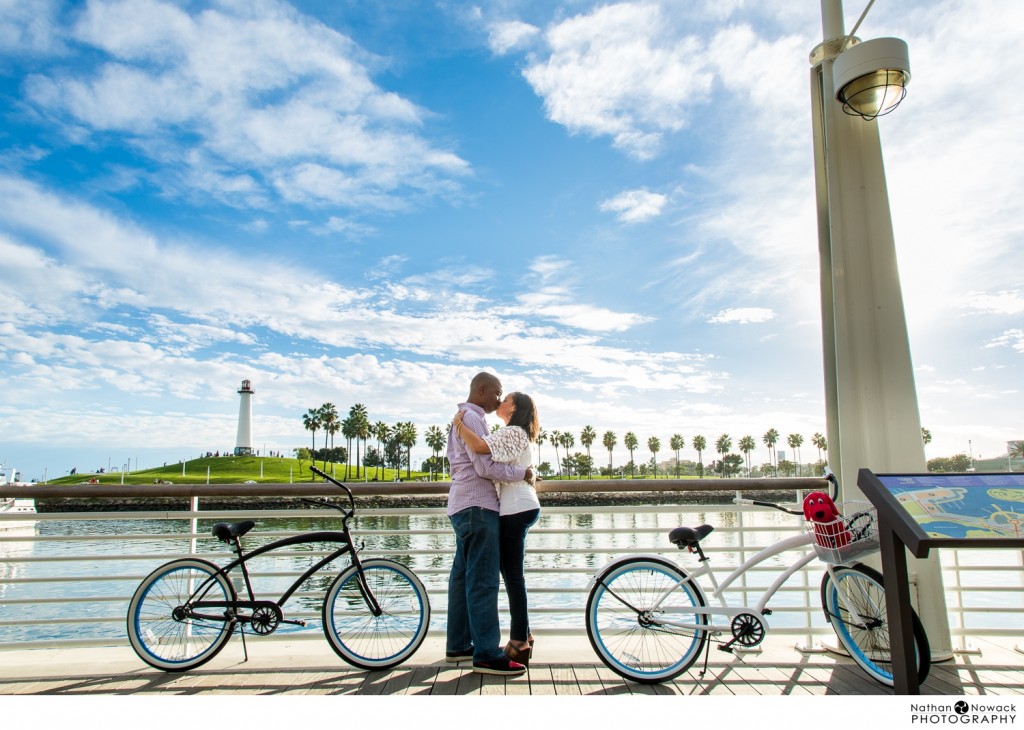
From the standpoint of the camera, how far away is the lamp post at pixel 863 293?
3613mm

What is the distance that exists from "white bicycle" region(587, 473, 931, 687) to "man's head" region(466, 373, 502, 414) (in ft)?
3.36

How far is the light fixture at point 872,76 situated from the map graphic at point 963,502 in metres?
2.12

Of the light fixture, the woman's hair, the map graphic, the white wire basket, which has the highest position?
the light fixture

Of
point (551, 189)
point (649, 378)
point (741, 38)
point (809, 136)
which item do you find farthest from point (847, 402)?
point (649, 378)

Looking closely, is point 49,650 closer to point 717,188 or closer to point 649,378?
point 717,188

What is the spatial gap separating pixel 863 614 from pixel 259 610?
10.1 ft

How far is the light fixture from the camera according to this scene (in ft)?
11.7

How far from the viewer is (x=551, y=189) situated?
45.1 ft

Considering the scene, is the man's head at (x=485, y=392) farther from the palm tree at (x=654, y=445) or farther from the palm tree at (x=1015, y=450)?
the palm tree at (x=654, y=445)

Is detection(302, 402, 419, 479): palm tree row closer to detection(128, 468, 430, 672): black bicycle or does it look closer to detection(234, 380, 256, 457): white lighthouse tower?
detection(234, 380, 256, 457): white lighthouse tower

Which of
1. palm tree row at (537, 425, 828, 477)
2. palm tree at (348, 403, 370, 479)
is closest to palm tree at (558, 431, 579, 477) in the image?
palm tree row at (537, 425, 828, 477)

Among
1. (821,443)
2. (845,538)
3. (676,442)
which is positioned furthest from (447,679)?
(676,442)

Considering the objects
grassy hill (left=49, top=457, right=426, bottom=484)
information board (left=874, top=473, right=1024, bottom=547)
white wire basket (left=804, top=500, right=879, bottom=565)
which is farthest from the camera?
grassy hill (left=49, top=457, right=426, bottom=484)
